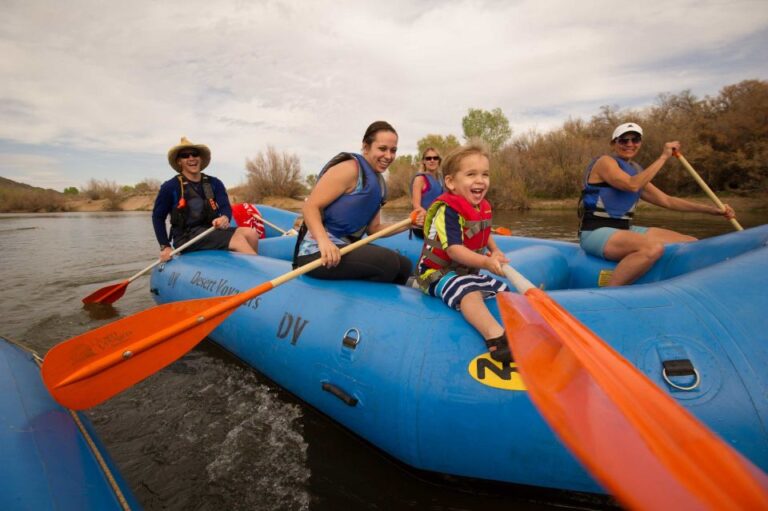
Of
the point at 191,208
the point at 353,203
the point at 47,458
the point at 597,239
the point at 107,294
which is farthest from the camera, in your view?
the point at 107,294

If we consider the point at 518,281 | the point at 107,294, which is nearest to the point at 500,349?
the point at 518,281

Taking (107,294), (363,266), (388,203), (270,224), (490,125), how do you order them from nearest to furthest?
1. (363,266)
2. (107,294)
3. (270,224)
4. (388,203)
5. (490,125)

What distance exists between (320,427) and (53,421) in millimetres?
1418

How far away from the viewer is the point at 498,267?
201 centimetres

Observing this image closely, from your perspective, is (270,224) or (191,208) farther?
(270,224)

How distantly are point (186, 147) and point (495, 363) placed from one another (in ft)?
13.8

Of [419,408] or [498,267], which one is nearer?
[419,408]

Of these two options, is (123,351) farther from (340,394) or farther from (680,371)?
(680,371)

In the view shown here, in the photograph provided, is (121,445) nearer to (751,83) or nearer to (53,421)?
(53,421)

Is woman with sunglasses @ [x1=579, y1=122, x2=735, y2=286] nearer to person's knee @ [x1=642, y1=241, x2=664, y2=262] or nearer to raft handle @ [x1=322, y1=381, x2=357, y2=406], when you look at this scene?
person's knee @ [x1=642, y1=241, x2=664, y2=262]

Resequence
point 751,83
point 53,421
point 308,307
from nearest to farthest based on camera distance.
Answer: point 53,421, point 308,307, point 751,83

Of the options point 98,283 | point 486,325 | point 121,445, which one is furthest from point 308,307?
point 98,283

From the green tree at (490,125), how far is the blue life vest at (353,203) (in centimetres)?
4049

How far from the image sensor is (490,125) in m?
41.2
